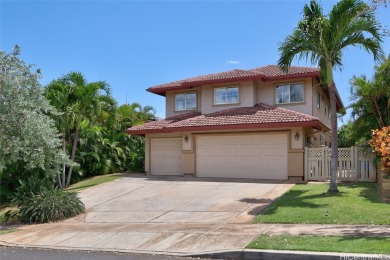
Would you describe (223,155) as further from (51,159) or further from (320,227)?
(320,227)

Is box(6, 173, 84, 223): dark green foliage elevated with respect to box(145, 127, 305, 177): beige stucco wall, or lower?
lower

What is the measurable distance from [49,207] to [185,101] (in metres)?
13.5

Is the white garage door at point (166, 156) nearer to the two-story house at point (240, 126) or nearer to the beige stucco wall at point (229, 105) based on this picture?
the two-story house at point (240, 126)

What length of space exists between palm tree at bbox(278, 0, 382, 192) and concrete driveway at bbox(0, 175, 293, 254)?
3.95 m

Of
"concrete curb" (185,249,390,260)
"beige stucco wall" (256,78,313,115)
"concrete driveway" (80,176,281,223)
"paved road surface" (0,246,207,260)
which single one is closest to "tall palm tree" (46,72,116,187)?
"concrete driveway" (80,176,281,223)

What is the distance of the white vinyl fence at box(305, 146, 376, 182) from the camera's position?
17.0 metres

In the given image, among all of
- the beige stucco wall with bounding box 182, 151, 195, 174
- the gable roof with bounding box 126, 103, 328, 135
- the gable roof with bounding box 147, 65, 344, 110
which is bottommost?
the beige stucco wall with bounding box 182, 151, 195, 174

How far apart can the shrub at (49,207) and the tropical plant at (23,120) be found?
3.52 ft

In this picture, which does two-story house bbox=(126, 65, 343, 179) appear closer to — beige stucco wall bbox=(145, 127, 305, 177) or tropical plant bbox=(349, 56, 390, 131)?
beige stucco wall bbox=(145, 127, 305, 177)

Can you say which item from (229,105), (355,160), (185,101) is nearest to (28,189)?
(229,105)

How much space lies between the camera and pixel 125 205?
1464cm

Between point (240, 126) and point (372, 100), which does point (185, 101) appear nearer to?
point (240, 126)

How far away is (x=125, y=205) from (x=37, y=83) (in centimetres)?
535

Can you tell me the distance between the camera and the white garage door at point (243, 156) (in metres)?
19.5
